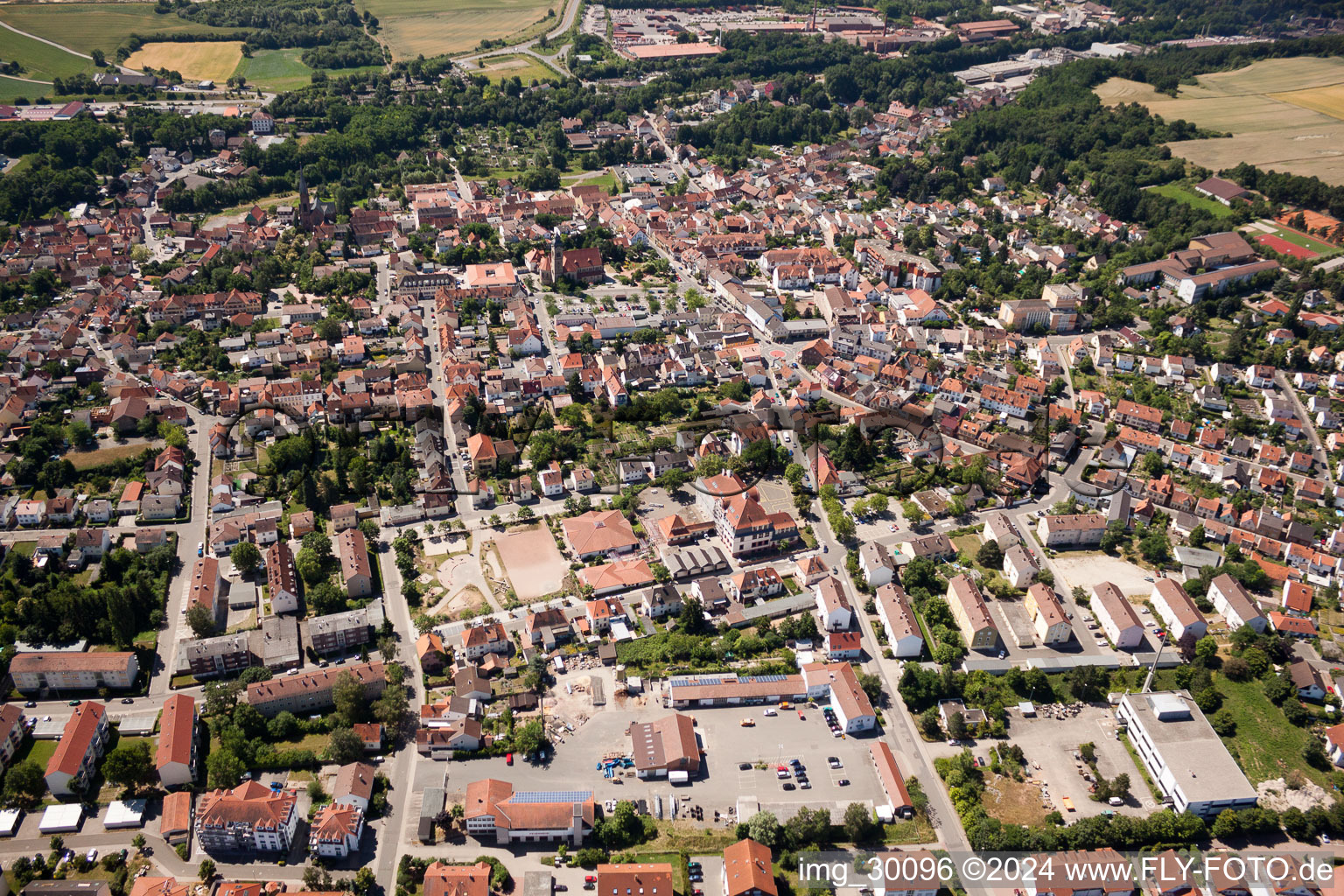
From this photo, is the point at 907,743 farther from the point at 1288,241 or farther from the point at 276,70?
the point at 276,70

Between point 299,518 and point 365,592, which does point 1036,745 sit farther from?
point 299,518

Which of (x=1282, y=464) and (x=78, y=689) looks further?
(x=1282, y=464)

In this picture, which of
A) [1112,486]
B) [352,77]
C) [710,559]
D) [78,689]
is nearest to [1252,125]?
[1112,486]

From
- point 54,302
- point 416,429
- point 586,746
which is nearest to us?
point 586,746

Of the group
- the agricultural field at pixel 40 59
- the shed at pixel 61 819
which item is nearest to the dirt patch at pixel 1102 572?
the shed at pixel 61 819

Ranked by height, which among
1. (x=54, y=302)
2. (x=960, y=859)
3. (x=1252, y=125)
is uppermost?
(x=1252, y=125)

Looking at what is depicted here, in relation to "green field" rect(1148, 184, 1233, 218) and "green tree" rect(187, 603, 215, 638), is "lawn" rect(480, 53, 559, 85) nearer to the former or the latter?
"green field" rect(1148, 184, 1233, 218)

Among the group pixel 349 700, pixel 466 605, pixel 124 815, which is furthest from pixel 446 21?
pixel 124 815

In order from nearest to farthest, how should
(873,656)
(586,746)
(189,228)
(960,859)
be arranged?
(960,859)
(586,746)
(873,656)
(189,228)
